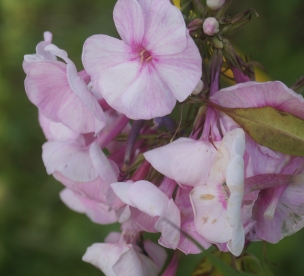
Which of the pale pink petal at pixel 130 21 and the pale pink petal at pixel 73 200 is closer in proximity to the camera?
the pale pink petal at pixel 130 21

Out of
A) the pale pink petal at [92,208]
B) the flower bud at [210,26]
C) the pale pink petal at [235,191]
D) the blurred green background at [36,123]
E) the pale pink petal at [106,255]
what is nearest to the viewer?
the pale pink petal at [235,191]

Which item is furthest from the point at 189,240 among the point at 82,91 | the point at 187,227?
the point at 82,91

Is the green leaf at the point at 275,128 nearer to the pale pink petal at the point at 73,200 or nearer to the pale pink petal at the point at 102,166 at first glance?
the pale pink petal at the point at 102,166

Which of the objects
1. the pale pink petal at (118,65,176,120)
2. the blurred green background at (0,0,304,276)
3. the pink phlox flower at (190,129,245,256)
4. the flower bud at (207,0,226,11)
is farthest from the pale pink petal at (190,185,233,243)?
the blurred green background at (0,0,304,276)

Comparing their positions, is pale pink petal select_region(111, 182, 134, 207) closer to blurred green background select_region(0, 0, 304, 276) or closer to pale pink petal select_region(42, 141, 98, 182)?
pale pink petal select_region(42, 141, 98, 182)

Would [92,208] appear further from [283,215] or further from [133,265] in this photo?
[283,215]

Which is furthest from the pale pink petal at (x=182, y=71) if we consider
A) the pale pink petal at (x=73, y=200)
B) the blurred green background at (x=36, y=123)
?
the blurred green background at (x=36, y=123)

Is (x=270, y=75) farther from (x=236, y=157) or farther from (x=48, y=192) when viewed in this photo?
(x=236, y=157)
